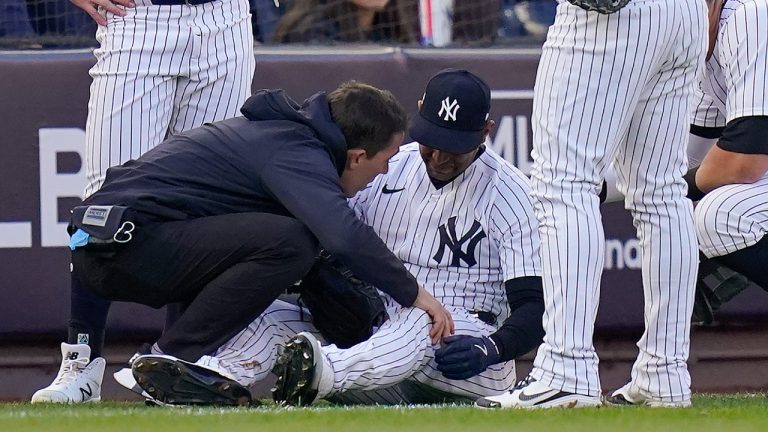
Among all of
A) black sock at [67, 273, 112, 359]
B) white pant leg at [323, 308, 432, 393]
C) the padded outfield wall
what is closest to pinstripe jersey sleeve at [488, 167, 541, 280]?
white pant leg at [323, 308, 432, 393]

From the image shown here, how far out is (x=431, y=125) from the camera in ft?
13.7

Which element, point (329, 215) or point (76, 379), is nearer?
point (329, 215)

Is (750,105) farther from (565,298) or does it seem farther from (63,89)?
(63,89)

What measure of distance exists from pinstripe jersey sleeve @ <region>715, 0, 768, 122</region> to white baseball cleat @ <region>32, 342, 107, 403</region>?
83.0 inches

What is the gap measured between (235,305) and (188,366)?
249 mm

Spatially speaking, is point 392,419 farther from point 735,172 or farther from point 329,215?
point 735,172

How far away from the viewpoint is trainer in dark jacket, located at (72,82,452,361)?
12.9 ft

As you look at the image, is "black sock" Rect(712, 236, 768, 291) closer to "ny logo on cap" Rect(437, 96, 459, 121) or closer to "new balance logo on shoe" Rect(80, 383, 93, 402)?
"ny logo on cap" Rect(437, 96, 459, 121)

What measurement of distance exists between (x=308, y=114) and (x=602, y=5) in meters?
0.98

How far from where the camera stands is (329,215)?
3.85 meters

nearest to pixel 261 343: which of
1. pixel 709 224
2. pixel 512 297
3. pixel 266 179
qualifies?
pixel 266 179

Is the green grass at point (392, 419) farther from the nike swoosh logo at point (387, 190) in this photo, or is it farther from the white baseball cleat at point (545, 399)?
the nike swoosh logo at point (387, 190)

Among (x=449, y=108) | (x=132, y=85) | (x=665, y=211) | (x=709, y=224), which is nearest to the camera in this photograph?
(x=665, y=211)

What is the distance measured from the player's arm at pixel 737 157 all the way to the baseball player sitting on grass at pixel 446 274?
0.58 meters
